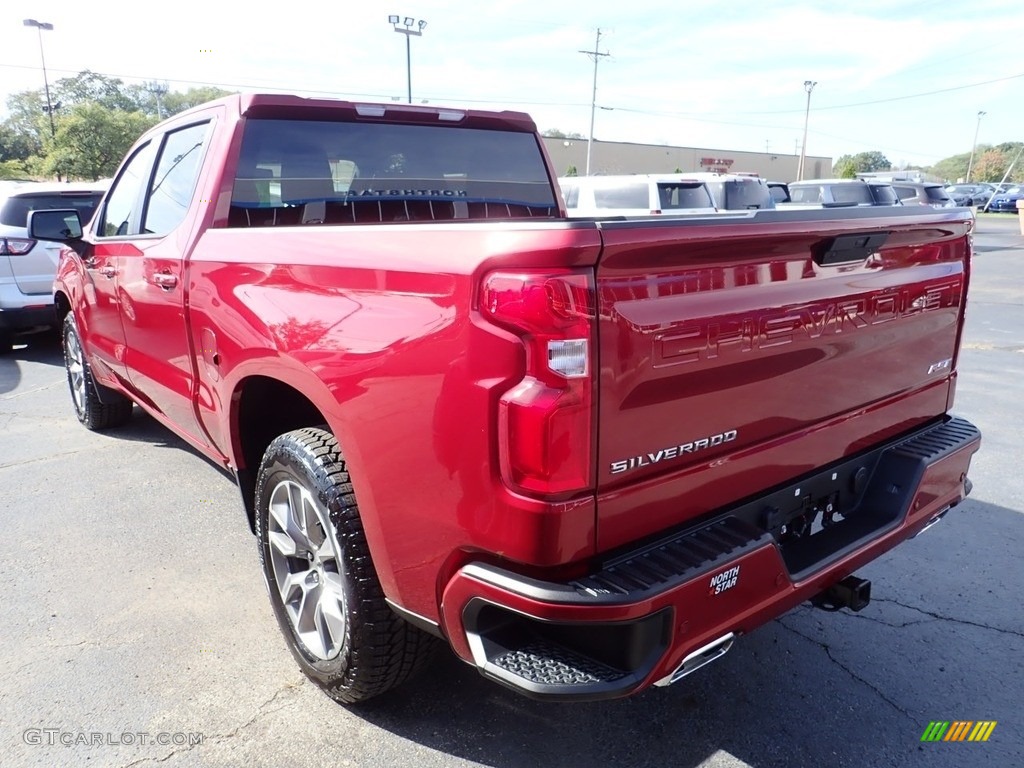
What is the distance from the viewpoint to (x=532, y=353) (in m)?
1.72

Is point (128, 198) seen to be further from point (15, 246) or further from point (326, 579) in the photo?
point (15, 246)

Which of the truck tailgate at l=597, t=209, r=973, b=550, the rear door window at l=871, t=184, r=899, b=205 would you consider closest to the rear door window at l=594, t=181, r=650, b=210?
the rear door window at l=871, t=184, r=899, b=205

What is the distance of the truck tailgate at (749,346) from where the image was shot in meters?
1.82

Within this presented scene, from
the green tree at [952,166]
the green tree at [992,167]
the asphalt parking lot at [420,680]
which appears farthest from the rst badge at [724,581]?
the green tree at [952,166]

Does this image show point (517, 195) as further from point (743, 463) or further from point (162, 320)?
point (743, 463)

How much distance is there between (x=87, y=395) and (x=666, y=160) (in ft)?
247

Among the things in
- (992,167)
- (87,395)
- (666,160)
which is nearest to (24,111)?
(666,160)

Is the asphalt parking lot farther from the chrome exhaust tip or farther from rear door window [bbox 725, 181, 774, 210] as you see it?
rear door window [bbox 725, 181, 774, 210]

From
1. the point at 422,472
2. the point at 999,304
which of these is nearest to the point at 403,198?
the point at 422,472

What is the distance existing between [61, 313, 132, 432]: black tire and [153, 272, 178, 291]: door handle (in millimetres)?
2183

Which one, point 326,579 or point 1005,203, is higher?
point 1005,203

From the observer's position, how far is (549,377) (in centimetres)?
172

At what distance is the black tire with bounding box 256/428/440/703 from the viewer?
7.66 ft

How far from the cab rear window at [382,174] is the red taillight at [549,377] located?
1.92 meters
